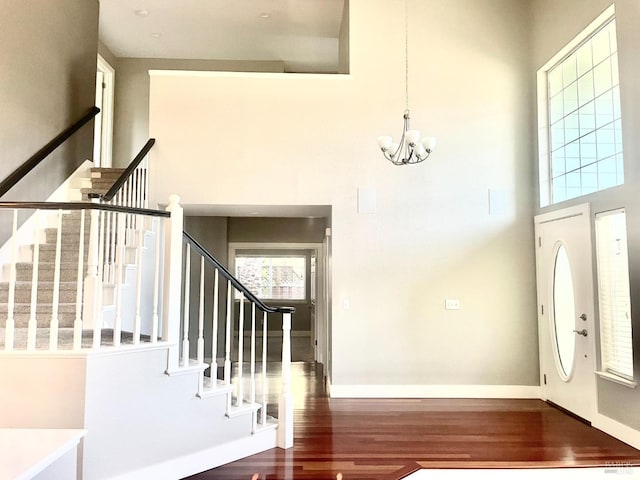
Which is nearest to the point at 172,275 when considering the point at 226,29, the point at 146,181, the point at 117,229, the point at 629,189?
the point at 117,229

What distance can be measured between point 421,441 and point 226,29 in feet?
21.1

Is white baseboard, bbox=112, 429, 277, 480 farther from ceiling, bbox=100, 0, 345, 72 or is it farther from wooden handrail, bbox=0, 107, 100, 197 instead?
ceiling, bbox=100, 0, 345, 72

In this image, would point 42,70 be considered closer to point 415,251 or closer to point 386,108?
point 386,108

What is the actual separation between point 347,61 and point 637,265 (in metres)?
3.87

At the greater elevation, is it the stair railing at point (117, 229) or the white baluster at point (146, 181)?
the white baluster at point (146, 181)

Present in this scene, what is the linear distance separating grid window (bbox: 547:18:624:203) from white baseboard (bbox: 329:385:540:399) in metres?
2.24

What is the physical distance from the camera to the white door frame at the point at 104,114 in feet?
24.8

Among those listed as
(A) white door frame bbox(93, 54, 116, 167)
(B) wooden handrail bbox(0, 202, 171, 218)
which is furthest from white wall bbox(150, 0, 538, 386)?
(A) white door frame bbox(93, 54, 116, 167)

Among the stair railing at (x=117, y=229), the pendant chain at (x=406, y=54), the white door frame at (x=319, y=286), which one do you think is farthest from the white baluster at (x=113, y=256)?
the pendant chain at (x=406, y=54)

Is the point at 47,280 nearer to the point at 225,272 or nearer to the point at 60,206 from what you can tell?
the point at 60,206

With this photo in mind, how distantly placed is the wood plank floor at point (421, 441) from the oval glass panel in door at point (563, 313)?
0.54m

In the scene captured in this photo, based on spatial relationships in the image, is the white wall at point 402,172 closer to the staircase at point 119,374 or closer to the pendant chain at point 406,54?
the pendant chain at point 406,54

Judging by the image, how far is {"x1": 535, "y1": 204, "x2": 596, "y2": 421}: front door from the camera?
442cm

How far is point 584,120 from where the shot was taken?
15.5ft
